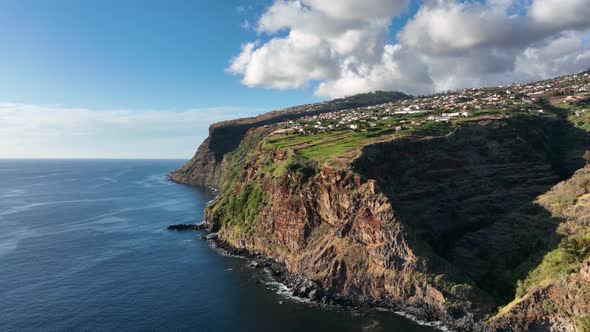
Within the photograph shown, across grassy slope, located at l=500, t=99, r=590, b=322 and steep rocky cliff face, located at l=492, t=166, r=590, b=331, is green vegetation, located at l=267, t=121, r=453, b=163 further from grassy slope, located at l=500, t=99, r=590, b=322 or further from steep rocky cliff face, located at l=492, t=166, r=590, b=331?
steep rocky cliff face, located at l=492, t=166, r=590, b=331

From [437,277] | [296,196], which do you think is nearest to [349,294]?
[437,277]

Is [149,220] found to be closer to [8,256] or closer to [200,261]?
[8,256]

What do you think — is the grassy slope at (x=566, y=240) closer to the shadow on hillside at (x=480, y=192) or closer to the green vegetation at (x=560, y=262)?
the green vegetation at (x=560, y=262)

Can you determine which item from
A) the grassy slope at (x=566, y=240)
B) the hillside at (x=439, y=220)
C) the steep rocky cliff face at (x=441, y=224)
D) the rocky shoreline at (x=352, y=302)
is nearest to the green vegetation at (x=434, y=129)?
the hillside at (x=439, y=220)

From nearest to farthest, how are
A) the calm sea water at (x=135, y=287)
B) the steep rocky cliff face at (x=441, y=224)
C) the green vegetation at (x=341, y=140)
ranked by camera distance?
the steep rocky cliff face at (x=441, y=224), the calm sea water at (x=135, y=287), the green vegetation at (x=341, y=140)

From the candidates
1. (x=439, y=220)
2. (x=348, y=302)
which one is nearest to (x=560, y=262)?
(x=439, y=220)

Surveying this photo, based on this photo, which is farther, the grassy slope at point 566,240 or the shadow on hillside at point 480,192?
the shadow on hillside at point 480,192
